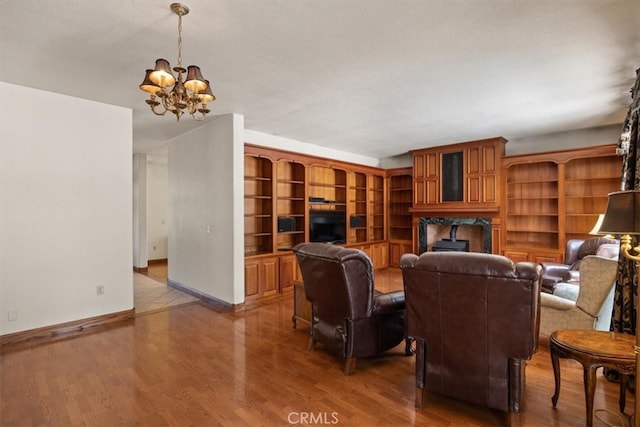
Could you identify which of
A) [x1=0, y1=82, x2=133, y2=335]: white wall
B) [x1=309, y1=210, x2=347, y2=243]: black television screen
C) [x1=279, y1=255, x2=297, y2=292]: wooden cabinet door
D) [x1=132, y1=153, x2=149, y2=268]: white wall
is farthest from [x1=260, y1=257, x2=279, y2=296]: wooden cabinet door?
[x1=132, y1=153, x2=149, y2=268]: white wall

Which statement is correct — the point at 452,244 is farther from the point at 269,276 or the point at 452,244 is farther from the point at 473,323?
the point at 473,323

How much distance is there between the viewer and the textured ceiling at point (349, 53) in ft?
7.35

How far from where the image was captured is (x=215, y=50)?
2758 millimetres

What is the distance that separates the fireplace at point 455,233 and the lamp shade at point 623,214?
455 cm

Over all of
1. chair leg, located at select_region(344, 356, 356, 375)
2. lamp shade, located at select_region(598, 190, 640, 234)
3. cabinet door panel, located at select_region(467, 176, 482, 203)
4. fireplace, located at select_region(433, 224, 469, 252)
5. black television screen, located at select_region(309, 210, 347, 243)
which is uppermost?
cabinet door panel, located at select_region(467, 176, 482, 203)

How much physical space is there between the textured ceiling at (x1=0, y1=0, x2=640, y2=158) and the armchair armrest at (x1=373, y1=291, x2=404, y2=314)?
2168 mm

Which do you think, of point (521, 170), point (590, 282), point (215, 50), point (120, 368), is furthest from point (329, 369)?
point (521, 170)

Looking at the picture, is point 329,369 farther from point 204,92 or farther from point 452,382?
point 204,92

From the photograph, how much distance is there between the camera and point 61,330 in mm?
3740

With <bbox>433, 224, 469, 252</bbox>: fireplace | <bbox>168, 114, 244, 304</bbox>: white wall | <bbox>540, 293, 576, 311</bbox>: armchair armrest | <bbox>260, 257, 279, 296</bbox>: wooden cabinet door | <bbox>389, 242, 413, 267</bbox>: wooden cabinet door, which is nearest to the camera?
<bbox>540, 293, 576, 311</bbox>: armchair armrest

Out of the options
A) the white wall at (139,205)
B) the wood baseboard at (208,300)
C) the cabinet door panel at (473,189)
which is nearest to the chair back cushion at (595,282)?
the cabinet door panel at (473,189)

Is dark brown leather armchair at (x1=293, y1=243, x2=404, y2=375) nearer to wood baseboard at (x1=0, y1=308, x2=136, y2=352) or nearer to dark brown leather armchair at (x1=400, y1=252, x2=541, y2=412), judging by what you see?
dark brown leather armchair at (x1=400, y1=252, x2=541, y2=412)

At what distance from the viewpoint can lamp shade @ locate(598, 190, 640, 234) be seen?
1763 millimetres

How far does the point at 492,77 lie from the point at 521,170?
3.80 meters
